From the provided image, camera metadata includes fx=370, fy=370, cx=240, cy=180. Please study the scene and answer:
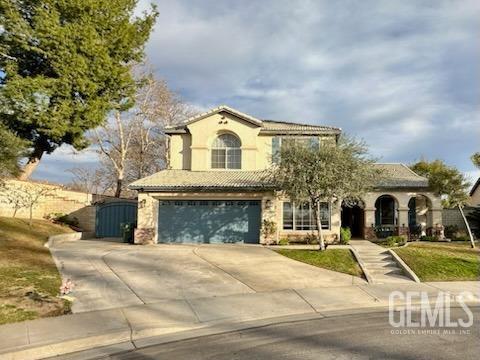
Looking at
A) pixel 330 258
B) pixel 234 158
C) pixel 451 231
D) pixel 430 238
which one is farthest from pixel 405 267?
pixel 451 231

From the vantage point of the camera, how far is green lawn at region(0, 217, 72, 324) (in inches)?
356

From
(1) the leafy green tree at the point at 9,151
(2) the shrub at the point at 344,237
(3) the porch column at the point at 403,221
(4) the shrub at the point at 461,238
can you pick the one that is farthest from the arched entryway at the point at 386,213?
(1) the leafy green tree at the point at 9,151

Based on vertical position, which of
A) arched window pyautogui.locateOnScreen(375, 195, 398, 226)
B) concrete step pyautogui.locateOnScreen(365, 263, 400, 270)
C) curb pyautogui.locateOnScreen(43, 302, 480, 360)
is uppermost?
arched window pyautogui.locateOnScreen(375, 195, 398, 226)

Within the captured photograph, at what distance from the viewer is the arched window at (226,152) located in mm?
23406

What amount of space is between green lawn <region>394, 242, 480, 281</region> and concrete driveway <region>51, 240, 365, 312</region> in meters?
3.07

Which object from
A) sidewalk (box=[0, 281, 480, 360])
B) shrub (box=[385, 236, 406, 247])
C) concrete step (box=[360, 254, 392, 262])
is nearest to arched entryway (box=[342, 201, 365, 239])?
shrub (box=[385, 236, 406, 247])

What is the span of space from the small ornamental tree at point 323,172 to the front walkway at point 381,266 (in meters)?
2.02

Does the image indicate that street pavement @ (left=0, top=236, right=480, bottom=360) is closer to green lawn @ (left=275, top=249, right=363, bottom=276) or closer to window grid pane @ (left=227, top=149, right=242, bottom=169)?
green lawn @ (left=275, top=249, right=363, bottom=276)

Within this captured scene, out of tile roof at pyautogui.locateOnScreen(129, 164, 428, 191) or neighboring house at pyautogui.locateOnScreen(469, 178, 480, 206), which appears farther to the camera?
neighboring house at pyautogui.locateOnScreen(469, 178, 480, 206)

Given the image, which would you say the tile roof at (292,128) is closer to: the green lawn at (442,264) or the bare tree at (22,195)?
the green lawn at (442,264)

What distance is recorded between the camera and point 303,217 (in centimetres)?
2169

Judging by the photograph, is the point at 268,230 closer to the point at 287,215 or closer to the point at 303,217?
the point at 287,215

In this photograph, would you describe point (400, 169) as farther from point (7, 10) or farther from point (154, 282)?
point (7, 10)

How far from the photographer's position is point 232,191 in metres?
21.1
